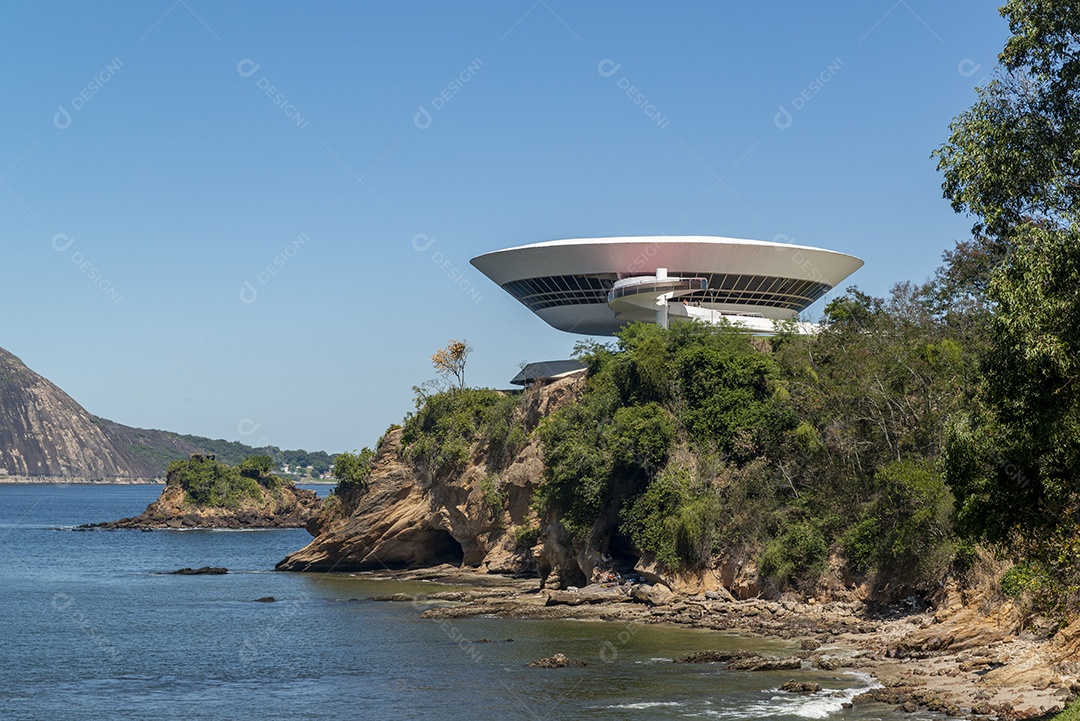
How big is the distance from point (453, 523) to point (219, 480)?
67.0 meters

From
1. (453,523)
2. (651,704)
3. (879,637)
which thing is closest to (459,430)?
(453,523)

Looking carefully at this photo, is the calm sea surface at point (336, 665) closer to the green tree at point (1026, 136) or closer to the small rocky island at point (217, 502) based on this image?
the green tree at point (1026, 136)

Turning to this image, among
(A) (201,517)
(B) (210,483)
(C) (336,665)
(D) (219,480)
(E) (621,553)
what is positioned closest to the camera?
(C) (336,665)

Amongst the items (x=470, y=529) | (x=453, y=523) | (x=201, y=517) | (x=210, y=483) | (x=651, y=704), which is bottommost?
(x=651, y=704)

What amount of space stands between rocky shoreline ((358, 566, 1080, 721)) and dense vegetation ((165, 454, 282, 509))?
75682 mm

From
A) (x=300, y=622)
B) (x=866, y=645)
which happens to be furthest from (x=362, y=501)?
(x=866, y=645)

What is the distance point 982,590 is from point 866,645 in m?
3.67

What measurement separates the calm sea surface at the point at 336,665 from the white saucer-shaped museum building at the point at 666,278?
19.0 metres

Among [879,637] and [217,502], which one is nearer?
[879,637]

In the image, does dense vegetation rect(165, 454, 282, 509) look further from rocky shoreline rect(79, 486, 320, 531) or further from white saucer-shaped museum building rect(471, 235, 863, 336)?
white saucer-shaped museum building rect(471, 235, 863, 336)

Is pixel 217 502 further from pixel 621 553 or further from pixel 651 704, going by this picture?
pixel 651 704

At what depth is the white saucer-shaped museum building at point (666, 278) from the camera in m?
62.2

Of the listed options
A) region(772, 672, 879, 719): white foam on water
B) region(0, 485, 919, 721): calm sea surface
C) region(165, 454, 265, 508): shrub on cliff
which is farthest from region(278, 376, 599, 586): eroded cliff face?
region(165, 454, 265, 508): shrub on cliff

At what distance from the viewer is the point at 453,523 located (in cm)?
6462
